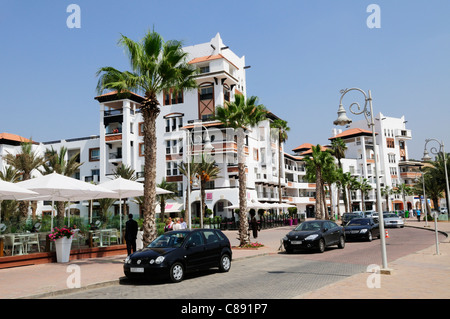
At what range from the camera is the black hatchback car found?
425 inches

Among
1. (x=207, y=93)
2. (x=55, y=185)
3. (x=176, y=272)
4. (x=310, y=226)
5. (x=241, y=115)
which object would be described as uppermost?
(x=207, y=93)

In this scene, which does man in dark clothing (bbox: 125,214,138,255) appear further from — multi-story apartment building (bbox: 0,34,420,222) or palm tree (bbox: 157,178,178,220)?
multi-story apartment building (bbox: 0,34,420,222)

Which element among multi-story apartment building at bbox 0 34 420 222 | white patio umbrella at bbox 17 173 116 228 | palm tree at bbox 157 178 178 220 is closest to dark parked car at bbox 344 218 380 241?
white patio umbrella at bbox 17 173 116 228

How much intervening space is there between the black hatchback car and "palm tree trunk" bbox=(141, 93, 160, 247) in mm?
3462

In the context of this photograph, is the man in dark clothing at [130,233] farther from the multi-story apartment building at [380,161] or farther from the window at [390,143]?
the window at [390,143]

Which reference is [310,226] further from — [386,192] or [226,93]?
[386,192]

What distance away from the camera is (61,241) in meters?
16.3

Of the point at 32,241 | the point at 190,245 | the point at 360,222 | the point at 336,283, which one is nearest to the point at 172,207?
the point at 360,222

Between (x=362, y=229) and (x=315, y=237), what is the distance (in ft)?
23.7

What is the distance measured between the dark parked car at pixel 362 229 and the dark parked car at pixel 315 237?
13.8 ft

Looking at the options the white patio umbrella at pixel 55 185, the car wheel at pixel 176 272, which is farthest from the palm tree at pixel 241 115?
the car wheel at pixel 176 272

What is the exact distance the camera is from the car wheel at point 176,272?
10.8m
